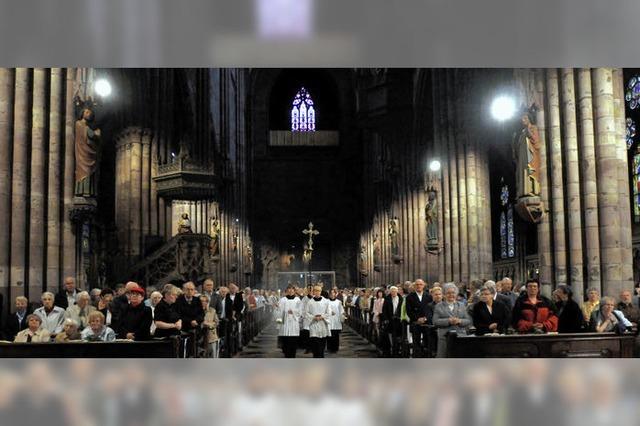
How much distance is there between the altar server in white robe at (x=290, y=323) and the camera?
14036 millimetres

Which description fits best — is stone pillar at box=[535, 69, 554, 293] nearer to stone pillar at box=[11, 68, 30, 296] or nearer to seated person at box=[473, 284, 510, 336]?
seated person at box=[473, 284, 510, 336]

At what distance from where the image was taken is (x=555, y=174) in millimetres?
13461

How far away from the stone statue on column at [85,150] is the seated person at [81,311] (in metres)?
3.02

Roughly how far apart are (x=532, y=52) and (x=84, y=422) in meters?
8.75

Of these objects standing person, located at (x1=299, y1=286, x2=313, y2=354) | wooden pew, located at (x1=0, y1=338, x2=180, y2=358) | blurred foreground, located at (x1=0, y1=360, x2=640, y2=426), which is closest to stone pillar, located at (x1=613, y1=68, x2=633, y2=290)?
blurred foreground, located at (x1=0, y1=360, x2=640, y2=426)

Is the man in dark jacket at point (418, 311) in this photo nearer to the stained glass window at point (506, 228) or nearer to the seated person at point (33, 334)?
the seated person at point (33, 334)

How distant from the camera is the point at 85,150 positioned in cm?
1288

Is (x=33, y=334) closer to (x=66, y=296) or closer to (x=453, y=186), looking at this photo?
(x=66, y=296)

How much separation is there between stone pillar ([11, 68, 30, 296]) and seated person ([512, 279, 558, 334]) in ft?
26.5

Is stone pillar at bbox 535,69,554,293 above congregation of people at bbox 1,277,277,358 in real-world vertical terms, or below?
above

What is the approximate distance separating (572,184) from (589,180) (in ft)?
1.12

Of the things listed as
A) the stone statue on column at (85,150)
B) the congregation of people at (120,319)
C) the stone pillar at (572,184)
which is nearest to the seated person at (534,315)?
the stone pillar at (572,184)

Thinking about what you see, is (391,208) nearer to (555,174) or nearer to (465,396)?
(555,174)

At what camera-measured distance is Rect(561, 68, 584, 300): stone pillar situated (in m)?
12.9
